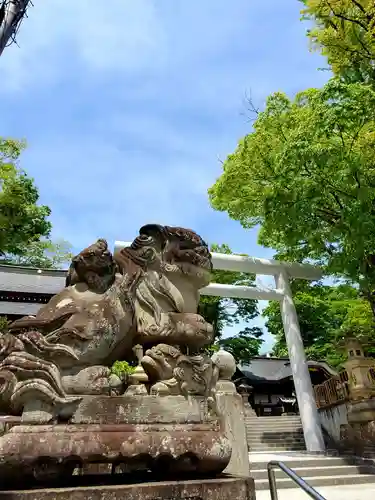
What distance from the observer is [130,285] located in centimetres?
258

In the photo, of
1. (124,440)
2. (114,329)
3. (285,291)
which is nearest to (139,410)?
(124,440)

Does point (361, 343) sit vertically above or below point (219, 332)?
below

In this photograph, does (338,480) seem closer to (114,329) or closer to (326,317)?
(114,329)

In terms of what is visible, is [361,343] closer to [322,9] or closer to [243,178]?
[243,178]

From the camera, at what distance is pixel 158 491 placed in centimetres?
174

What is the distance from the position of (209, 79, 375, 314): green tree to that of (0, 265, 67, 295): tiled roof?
1320 centimetres

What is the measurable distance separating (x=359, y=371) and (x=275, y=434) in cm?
653

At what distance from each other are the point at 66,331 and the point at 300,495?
5.28m

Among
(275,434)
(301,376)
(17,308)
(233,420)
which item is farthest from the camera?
(17,308)

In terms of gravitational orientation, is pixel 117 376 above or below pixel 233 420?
above

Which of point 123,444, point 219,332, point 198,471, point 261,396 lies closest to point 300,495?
point 198,471

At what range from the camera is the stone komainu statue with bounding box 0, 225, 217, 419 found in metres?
1.95

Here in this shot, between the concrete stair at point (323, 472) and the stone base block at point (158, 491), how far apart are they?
207 inches

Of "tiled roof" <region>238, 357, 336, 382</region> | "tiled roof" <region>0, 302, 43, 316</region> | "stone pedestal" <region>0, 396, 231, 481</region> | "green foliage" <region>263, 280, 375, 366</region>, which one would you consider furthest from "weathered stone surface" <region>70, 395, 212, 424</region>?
"tiled roof" <region>238, 357, 336, 382</region>
